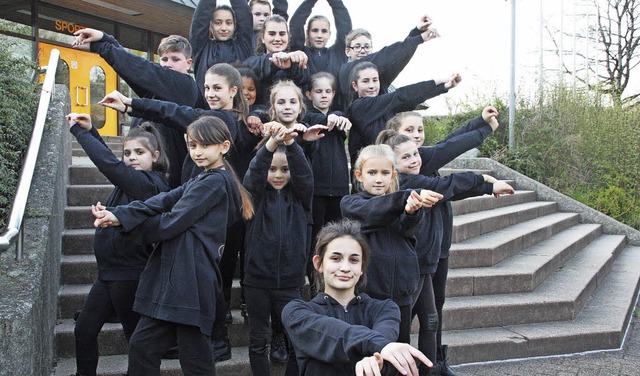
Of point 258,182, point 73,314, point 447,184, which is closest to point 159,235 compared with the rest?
point 258,182

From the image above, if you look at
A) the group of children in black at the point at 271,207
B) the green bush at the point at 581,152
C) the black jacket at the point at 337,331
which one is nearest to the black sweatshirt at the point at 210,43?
the group of children in black at the point at 271,207

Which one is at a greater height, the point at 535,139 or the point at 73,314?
the point at 535,139

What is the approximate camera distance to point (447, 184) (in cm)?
394

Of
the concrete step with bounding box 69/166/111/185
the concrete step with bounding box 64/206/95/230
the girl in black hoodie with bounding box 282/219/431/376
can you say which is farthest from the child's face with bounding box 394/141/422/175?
the concrete step with bounding box 69/166/111/185

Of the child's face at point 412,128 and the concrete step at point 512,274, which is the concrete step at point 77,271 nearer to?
the child's face at point 412,128

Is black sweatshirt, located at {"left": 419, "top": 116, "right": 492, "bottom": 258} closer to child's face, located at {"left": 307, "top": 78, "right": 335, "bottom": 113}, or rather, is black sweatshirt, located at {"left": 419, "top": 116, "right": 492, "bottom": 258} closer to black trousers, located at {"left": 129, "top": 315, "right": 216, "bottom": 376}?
child's face, located at {"left": 307, "top": 78, "right": 335, "bottom": 113}

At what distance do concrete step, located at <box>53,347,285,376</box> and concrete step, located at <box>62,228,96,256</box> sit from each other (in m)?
1.18

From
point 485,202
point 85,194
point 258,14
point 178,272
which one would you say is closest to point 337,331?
point 178,272

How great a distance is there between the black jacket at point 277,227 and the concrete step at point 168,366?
2.14 ft

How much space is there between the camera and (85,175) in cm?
593

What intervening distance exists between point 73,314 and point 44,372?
87 cm

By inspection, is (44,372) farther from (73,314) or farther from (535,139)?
(535,139)

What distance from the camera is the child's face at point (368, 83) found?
484 centimetres

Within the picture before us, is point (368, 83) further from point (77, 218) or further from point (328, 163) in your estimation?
point (77, 218)
